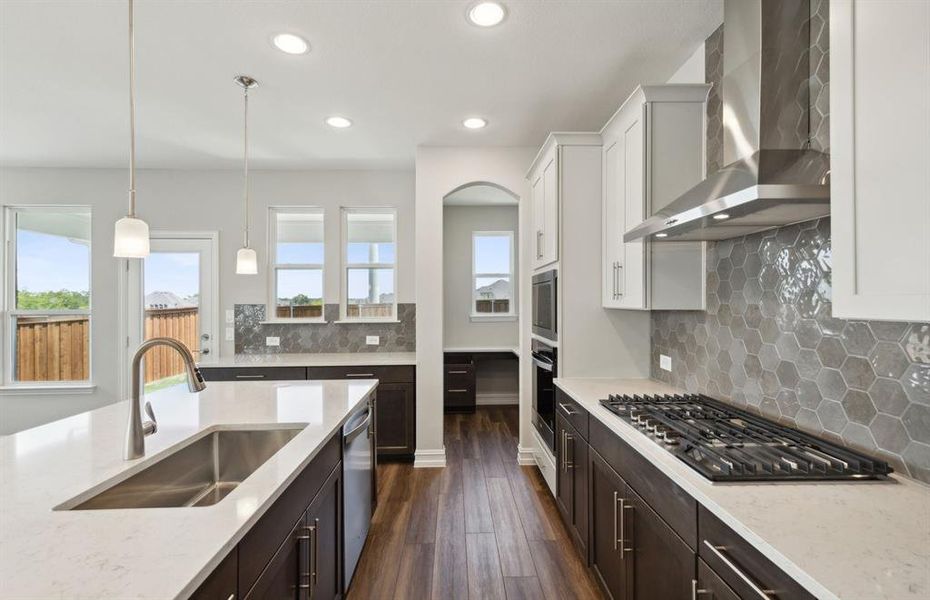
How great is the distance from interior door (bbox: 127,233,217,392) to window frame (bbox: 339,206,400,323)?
1259mm

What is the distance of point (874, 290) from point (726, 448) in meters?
0.66

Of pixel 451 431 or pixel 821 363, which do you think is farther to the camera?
pixel 451 431

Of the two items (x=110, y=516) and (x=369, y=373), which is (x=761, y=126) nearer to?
(x=110, y=516)

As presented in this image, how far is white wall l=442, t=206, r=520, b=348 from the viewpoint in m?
5.53

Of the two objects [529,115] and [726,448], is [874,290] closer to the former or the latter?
[726,448]

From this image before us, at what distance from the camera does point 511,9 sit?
1.88 metres

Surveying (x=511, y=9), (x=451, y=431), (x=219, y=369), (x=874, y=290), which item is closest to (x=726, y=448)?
(x=874, y=290)

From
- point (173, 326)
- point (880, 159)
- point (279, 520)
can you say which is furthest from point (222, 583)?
point (173, 326)

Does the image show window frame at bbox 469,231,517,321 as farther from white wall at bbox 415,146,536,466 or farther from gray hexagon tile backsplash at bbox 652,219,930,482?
gray hexagon tile backsplash at bbox 652,219,930,482

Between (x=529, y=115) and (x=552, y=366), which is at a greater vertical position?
(x=529, y=115)

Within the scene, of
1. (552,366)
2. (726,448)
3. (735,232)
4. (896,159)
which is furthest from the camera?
(552,366)

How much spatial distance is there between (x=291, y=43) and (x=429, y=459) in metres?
3.06

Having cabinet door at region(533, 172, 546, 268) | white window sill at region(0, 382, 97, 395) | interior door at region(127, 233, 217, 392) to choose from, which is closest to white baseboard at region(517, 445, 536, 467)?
cabinet door at region(533, 172, 546, 268)

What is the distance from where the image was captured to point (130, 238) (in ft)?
4.95
